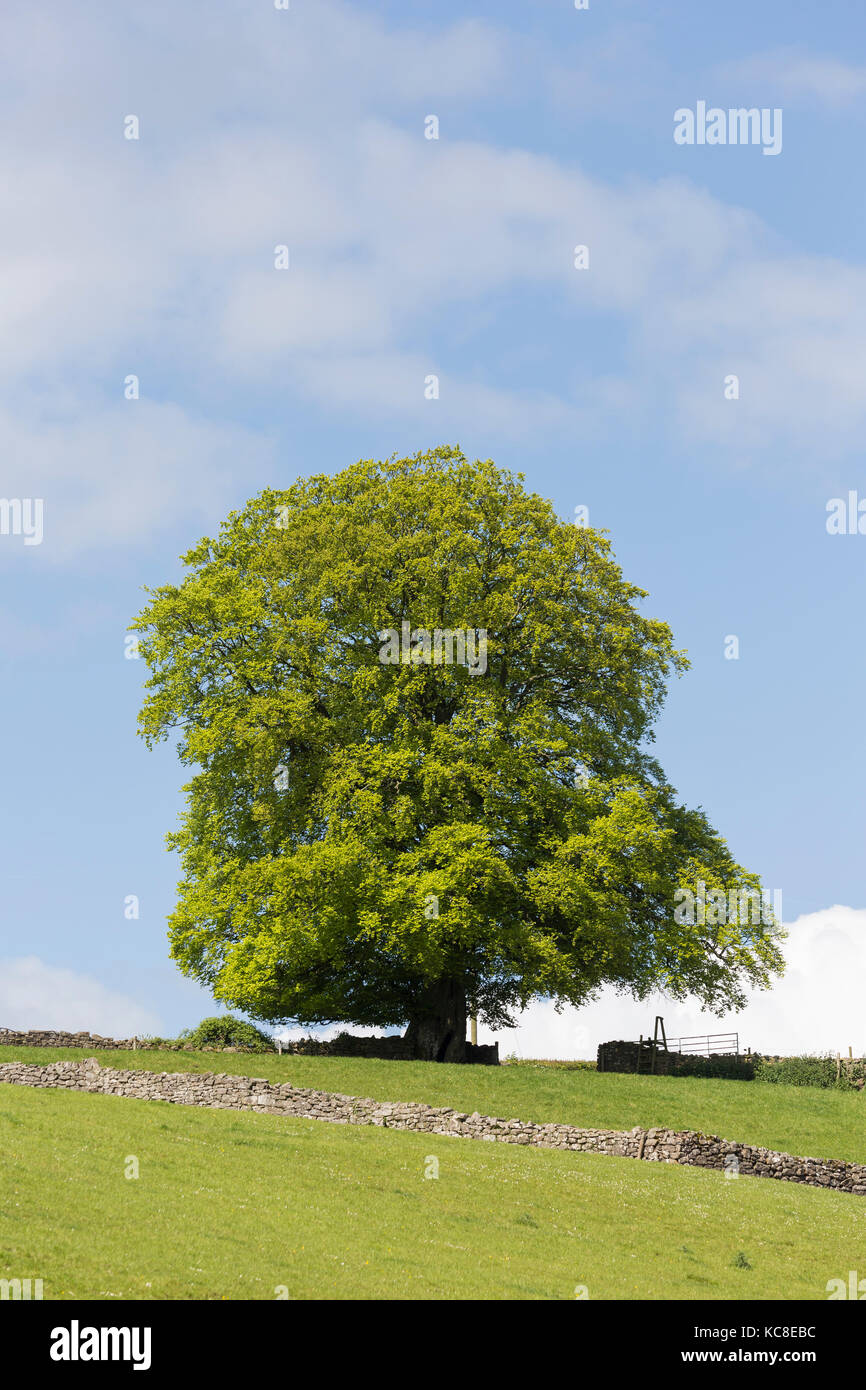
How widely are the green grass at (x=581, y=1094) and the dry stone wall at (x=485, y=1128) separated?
1865 millimetres

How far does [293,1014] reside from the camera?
4375 centimetres

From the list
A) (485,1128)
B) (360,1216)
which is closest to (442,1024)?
(485,1128)

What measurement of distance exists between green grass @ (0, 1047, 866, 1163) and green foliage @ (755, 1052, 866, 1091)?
137 inches

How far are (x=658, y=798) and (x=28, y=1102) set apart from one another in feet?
88.5

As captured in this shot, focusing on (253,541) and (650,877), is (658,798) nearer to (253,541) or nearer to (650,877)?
(650,877)

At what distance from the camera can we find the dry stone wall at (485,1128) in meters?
32.1

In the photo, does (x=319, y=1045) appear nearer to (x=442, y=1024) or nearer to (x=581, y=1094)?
(x=442, y=1024)

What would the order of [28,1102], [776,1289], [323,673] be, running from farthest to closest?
[323,673] < [28,1102] < [776,1289]

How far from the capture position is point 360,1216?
2094 cm

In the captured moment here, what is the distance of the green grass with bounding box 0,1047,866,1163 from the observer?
35.8m

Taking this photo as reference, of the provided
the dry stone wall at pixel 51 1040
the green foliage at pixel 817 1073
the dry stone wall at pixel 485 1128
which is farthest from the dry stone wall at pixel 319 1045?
the green foliage at pixel 817 1073

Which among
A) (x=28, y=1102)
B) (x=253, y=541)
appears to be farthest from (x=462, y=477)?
(x=28, y=1102)

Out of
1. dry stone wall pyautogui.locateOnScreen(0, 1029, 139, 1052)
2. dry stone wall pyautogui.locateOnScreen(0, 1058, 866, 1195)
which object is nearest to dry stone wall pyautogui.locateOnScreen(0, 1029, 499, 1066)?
dry stone wall pyautogui.locateOnScreen(0, 1029, 139, 1052)
